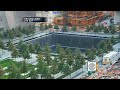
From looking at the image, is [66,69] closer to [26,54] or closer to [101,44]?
[26,54]

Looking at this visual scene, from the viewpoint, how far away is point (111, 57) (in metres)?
5.08

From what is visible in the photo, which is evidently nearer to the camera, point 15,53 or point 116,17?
point 116,17

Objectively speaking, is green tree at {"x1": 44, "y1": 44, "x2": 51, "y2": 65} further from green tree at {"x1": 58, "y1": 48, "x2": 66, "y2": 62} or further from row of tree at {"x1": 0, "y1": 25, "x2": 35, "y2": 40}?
row of tree at {"x1": 0, "y1": 25, "x2": 35, "y2": 40}

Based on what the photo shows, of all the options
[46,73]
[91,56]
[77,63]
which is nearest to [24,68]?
[46,73]

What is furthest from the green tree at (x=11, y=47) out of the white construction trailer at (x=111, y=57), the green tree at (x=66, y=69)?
the white construction trailer at (x=111, y=57)

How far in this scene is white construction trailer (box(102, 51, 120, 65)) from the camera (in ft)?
16.4

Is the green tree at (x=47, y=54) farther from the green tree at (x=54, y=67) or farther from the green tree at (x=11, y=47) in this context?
the green tree at (x=11, y=47)

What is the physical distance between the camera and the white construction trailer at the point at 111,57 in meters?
4.99

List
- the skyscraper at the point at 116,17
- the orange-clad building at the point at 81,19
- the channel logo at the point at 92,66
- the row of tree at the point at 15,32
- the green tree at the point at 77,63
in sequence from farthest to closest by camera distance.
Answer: the row of tree at the point at 15,32 → the green tree at the point at 77,63 → the orange-clad building at the point at 81,19 → the channel logo at the point at 92,66 → the skyscraper at the point at 116,17
